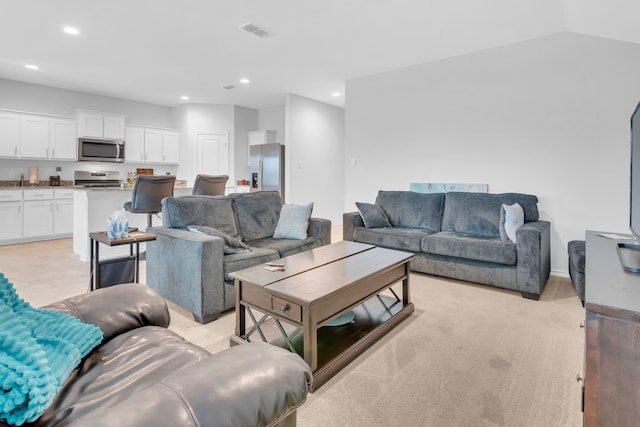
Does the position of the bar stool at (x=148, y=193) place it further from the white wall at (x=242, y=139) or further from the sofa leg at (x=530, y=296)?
the sofa leg at (x=530, y=296)

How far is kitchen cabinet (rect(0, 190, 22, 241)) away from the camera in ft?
17.5

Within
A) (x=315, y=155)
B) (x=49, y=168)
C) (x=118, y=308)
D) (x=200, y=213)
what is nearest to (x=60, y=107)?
(x=49, y=168)

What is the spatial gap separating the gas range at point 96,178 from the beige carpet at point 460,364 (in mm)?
3955

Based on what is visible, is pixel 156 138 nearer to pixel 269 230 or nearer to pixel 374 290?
pixel 269 230

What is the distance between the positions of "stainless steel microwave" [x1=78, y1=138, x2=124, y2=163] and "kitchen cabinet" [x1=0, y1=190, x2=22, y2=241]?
4.13ft

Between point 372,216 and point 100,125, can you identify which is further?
point 100,125

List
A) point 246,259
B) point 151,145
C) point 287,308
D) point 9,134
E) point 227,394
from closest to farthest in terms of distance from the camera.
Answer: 1. point 227,394
2. point 287,308
3. point 246,259
4. point 9,134
5. point 151,145

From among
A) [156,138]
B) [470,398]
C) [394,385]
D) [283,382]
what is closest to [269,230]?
[394,385]

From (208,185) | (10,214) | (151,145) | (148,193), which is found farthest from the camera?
(151,145)

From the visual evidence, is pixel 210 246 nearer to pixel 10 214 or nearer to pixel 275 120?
pixel 10 214

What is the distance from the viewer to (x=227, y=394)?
0.73m

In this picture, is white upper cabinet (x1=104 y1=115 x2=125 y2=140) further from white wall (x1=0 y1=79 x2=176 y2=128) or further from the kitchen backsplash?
the kitchen backsplash

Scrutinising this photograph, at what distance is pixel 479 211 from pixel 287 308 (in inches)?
111

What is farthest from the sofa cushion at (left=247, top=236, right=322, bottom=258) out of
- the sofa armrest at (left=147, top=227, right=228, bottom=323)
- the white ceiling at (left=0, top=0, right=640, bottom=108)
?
the white ceiling at (left=0, top=0, right=640, bottom=108)
